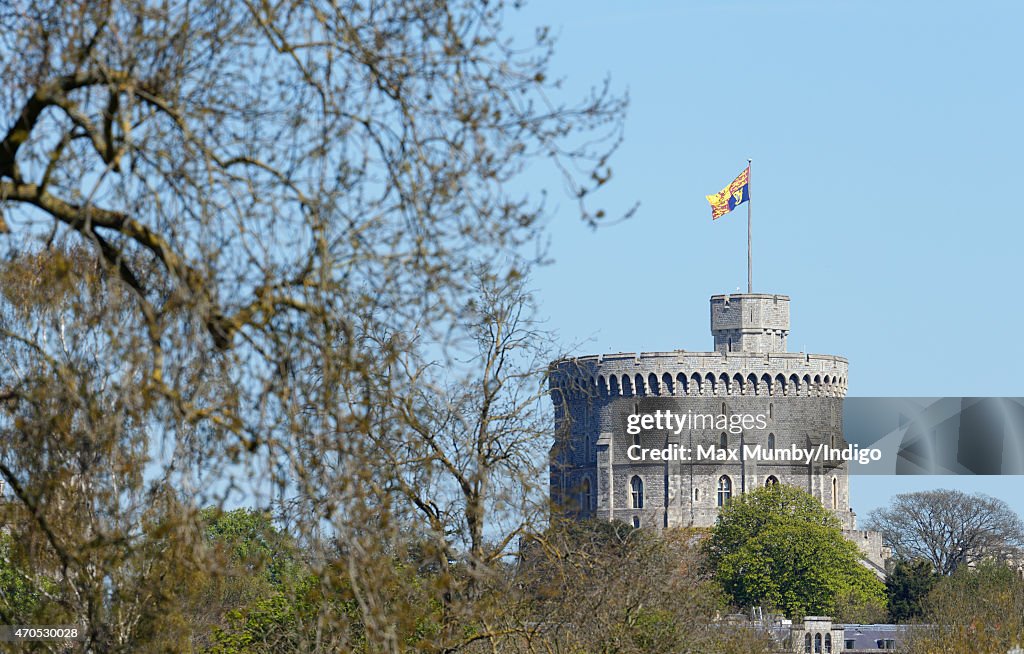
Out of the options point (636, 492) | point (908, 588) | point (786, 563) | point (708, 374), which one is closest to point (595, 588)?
point (786, 563)

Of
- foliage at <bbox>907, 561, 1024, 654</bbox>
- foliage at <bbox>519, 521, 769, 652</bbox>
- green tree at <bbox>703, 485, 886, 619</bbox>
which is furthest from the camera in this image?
green tree at <bbox>703, 485, 886, 619</bbox>

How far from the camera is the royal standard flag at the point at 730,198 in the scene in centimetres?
9631

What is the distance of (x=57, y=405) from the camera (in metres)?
9.45

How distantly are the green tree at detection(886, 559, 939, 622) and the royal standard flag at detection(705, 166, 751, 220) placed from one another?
22026 millimetres

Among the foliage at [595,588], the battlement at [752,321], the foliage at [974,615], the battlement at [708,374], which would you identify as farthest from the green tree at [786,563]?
the foliage at [595,588]

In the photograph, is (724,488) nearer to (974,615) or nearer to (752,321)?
(752,321)

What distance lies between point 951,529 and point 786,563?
26.9 metres

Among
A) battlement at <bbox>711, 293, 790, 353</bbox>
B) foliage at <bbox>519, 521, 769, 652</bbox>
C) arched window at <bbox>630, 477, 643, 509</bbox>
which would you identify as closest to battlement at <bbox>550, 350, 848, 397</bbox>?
battlement at <bbox>711, 293, 790, 353</bbox>

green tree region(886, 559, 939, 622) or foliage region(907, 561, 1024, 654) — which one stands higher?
green tree region(886, 559, 939, 622)

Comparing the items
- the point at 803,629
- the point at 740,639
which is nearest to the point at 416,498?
the point at 740,639

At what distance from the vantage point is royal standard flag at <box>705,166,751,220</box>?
96.3 metres

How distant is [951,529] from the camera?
105188mm

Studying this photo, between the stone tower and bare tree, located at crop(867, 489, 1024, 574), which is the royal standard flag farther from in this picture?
bare tree, located at crop(867, 489, 1024, 574)

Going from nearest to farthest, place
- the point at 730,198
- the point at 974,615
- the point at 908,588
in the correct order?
the point at 974,615, the point at 908,588, the point at 730,198
